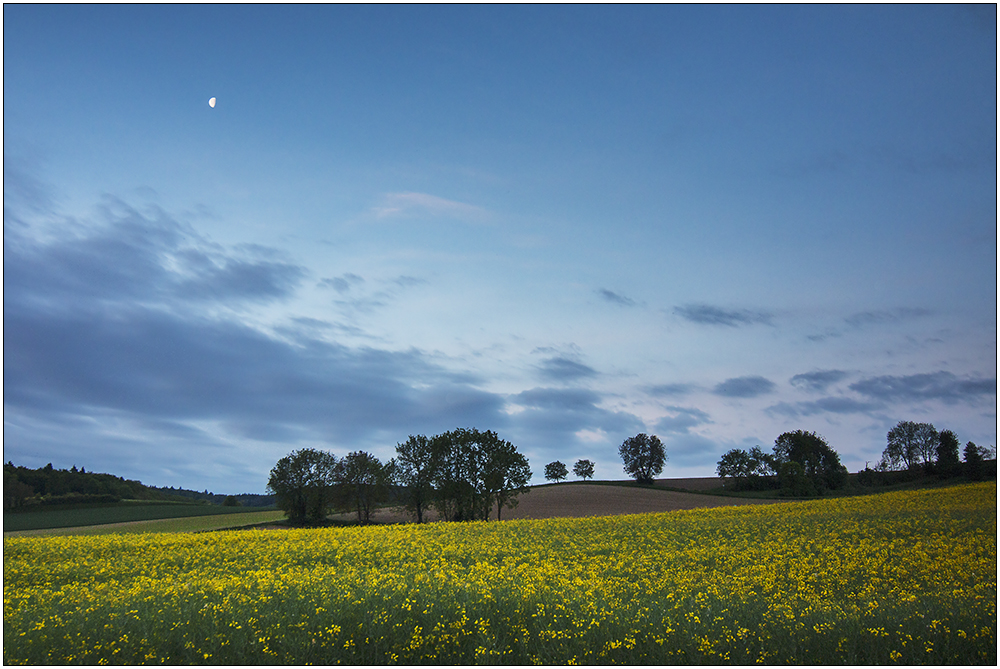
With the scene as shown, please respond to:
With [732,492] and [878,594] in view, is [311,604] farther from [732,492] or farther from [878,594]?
[732,492]

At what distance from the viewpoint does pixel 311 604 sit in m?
12.4

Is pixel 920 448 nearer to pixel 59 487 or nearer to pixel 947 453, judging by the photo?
pixel 947 453

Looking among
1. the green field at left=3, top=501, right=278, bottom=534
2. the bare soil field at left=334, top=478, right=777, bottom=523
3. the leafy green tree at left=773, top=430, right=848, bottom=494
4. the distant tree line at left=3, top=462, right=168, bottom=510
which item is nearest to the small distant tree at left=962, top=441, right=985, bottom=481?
the leafy green tree at left=773, top=430, right=848, bottom=494

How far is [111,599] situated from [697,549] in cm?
1725

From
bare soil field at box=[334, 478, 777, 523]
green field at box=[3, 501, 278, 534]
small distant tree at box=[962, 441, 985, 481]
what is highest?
small distant tree at box=[962, 441, 985, 481]

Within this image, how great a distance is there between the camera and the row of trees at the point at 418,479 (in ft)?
193

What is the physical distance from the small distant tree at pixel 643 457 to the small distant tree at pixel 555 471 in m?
11.7

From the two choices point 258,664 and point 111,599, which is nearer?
point 258,664

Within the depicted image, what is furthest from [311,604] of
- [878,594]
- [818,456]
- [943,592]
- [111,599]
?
[818,456]

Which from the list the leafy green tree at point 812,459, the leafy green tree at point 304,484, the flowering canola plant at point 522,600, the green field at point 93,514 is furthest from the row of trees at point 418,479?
the leafy green tree at point 812,459

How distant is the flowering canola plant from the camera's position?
10.0 m

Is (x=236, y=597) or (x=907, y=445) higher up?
(x=907, y=445)

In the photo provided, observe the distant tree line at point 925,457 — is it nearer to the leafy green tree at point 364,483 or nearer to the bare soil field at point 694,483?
the bare soil field at point 694,483

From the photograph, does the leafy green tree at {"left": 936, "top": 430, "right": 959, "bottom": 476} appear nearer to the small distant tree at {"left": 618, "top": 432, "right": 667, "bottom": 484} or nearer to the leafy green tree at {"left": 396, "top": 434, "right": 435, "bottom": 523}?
the small distant tree at {"left": 618, "top": 432, "right": 667, "bottom": 484}
